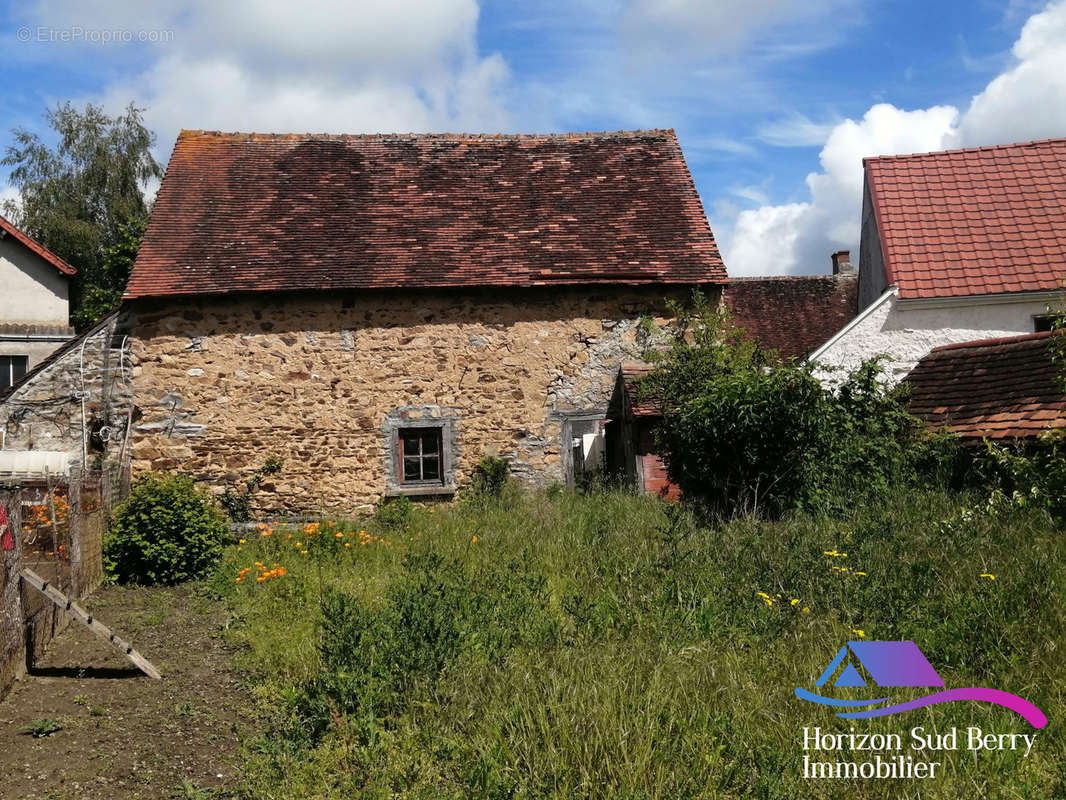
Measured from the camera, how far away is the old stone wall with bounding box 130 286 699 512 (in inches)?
516

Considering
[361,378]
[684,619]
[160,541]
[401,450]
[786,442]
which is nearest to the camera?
[684,619]

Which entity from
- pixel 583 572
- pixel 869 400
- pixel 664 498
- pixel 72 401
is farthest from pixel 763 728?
pixel 72 401

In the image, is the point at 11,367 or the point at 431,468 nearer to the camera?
the point at 431,468

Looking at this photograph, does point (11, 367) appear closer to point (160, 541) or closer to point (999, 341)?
point (160, 541)

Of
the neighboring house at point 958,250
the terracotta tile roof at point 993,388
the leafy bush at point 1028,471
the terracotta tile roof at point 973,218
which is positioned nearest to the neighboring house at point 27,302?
the neighboring house at point 958,250

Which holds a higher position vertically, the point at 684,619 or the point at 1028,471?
the point at 1028,471

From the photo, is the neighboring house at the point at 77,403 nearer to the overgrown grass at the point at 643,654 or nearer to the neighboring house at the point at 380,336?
the neighboring house at the point at 380,336

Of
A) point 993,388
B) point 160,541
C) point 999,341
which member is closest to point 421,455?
point 160,541

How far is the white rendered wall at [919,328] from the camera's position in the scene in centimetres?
1406

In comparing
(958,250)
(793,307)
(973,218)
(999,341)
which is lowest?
(999,341)

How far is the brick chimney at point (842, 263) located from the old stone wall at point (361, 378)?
596 inches

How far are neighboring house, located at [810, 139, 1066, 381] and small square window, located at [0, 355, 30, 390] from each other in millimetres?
20064

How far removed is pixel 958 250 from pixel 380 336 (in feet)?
33.6

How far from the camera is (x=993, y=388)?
11.3 metres
